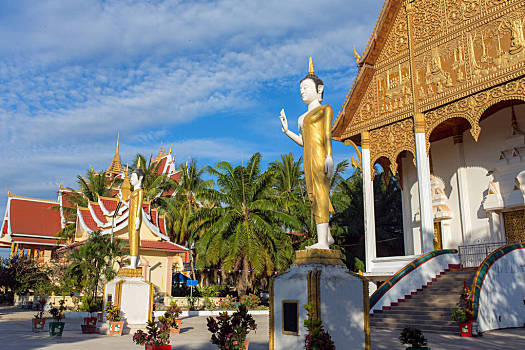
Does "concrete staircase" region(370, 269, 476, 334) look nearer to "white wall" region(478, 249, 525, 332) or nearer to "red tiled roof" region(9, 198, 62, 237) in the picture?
"white wall" region(478, 249, 525, 332)

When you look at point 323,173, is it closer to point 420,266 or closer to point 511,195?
point 420,266

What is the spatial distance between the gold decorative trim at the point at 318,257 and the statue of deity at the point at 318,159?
78 millimetres

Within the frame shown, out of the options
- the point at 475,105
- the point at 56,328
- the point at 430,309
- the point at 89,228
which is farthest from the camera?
the point at 89,228

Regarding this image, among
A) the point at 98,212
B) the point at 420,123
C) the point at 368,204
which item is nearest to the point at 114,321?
the point at 368,204

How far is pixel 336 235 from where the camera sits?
82.2ft

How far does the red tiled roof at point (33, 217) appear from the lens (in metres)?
29.5

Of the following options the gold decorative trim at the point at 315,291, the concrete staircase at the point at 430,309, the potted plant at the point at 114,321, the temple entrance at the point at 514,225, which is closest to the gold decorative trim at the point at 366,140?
the temple entrance at the point at 514,225

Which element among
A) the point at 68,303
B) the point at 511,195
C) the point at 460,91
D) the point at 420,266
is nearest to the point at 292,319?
the point at 420,266

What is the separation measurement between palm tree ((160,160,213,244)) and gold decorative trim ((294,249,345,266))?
21290 millimetres

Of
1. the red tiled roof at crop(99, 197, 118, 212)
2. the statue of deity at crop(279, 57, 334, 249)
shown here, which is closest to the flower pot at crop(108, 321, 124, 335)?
the statue of deity at crop(279, 57, 334, 249)

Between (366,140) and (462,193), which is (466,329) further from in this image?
(366,140)

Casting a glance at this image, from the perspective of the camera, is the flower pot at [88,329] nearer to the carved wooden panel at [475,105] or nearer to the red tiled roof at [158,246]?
the red tiled roof at [158,246]

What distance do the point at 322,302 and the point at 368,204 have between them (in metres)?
11.1

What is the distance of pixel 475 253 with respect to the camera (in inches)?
571
